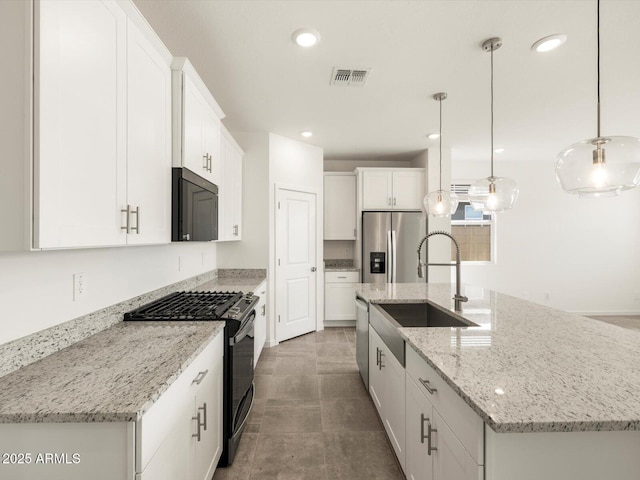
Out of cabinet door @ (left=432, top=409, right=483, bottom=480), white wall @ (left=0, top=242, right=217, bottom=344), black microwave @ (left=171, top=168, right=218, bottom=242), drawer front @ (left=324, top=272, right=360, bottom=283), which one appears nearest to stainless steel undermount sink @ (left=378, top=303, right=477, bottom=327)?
cabinet door @ (left=432, top=409, right=483, bottom=480)

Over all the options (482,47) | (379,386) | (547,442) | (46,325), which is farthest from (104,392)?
(482,47)

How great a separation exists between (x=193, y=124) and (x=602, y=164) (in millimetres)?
2099

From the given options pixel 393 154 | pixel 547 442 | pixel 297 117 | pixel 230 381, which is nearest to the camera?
pixel 547 442

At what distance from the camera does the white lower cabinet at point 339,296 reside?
16.4ft

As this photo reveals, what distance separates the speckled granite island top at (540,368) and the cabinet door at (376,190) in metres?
3.17

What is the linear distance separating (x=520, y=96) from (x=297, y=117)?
7.13ft

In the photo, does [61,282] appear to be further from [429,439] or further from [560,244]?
[560,244]

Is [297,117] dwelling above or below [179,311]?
above

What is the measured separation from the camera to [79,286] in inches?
60.4

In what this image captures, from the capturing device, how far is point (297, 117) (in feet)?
11.8

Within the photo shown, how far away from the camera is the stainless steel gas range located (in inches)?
74.2

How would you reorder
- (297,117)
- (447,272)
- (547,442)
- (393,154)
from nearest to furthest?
1. (547,442)
2. (297,117)
3. (447,272)
4. (393,154)

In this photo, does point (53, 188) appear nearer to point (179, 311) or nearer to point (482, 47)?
point (179, 311)

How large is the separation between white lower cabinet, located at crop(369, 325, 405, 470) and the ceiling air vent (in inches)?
78.6
